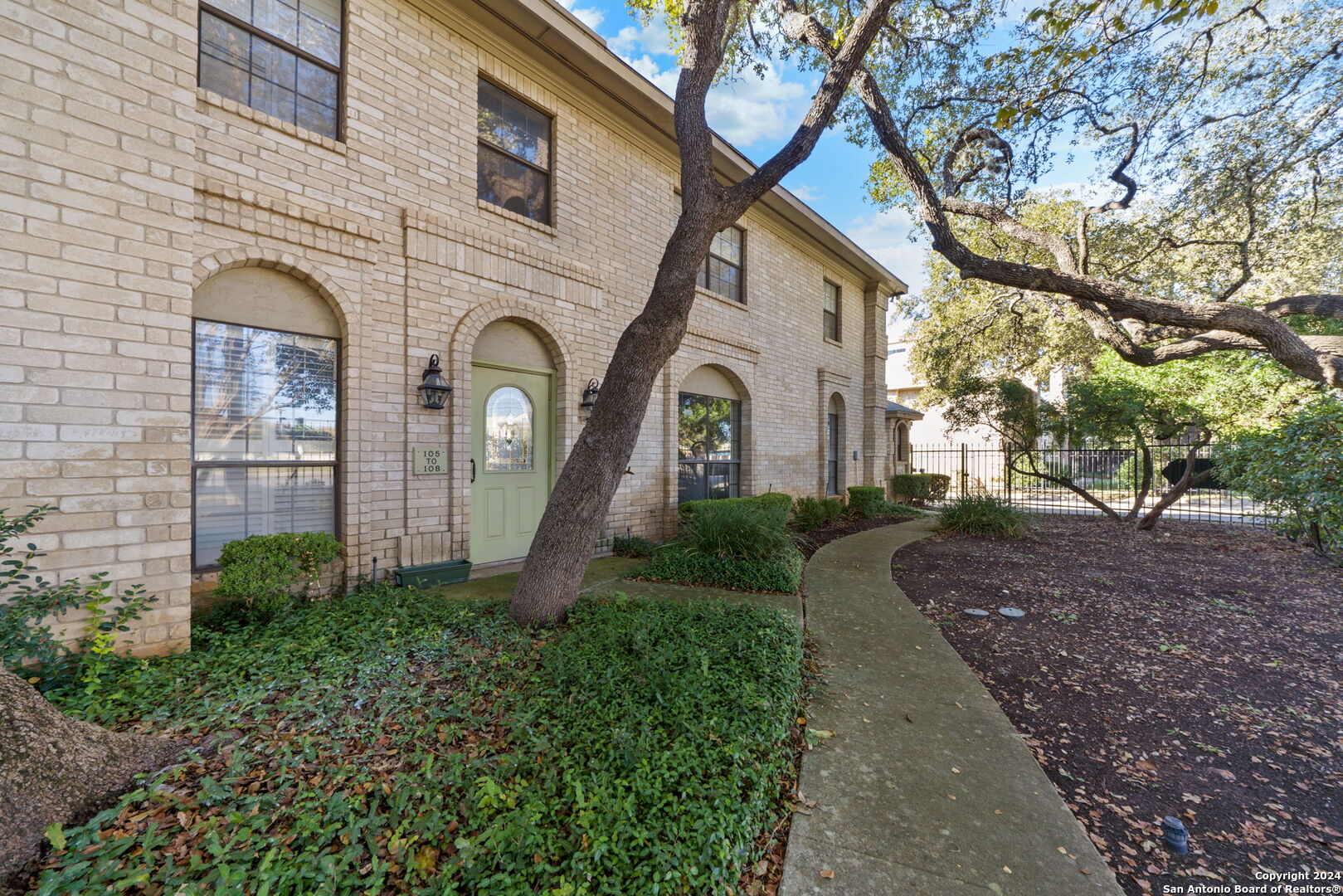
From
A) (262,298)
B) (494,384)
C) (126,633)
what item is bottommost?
(126,633)

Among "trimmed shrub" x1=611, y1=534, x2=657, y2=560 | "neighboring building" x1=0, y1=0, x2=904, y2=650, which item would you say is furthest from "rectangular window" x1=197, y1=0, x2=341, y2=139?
"trimmed shrub" x1=611, y1=534, x2=657, y2=560

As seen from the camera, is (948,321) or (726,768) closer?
(726,768)

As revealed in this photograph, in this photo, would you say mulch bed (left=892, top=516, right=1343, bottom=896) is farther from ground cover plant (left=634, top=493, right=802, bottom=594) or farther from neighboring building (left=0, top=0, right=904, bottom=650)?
neighboring building (left=0, top=0, right=904, bottom=650)

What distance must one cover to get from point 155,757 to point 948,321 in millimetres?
19064

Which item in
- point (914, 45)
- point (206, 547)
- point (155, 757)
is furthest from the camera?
point (914, 45)

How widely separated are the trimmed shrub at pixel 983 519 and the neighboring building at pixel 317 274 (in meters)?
5.43

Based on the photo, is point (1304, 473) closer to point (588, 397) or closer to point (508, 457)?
point (588, 397)

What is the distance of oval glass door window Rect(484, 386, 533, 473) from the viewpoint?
601 cm

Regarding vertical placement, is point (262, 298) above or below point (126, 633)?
above

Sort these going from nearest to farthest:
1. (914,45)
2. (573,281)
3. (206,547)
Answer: (206,547) < (573,281) < (914,45)

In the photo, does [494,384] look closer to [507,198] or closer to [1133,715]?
[507,198]

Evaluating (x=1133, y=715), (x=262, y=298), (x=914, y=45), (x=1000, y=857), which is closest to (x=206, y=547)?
(x=262, y=298)

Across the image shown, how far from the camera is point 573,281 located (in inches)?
258

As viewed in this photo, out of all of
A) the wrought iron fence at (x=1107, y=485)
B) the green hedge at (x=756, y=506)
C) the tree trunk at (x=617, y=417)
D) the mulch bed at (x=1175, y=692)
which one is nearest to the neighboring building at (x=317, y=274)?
the green hedge at (x=756, y=506)
